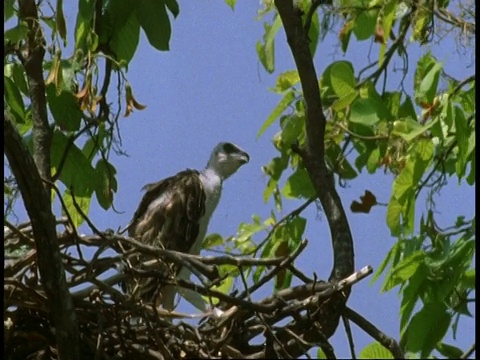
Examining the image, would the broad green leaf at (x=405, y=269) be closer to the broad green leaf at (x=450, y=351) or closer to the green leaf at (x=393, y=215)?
the green leaf at (x=393, y=215)

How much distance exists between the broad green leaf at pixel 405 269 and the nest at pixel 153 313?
45 centimetres

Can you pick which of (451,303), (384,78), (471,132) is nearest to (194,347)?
(451,303)

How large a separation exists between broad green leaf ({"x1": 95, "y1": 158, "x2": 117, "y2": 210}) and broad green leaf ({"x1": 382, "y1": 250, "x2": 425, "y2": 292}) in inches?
47.6

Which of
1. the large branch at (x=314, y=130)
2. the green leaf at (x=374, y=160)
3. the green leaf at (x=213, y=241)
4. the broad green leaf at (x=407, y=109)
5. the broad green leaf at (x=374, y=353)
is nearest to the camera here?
the broad green leaf at (x=374, y=353)

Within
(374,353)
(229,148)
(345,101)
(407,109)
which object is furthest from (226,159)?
(374,353)

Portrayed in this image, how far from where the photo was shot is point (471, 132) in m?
5.20

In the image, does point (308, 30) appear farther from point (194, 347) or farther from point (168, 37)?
point (194, 347)

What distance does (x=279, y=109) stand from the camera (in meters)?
6.01

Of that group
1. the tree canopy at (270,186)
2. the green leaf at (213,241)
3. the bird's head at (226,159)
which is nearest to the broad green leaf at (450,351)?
the tree canopy at (270,186)

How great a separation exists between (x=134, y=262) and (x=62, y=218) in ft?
1.09

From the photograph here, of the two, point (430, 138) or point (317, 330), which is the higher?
point (430, 138)

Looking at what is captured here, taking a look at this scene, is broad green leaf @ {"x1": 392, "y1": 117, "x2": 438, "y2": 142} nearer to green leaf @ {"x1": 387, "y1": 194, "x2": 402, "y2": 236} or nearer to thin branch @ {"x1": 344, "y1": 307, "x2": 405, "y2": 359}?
green leaf @ {"x1": 387, "y1": 194, "x2": 402, "y2": 236}

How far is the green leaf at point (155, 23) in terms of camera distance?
5.30m

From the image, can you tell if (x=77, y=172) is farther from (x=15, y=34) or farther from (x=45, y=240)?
(x=45, y=240)
